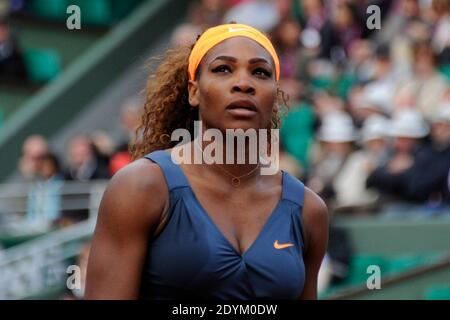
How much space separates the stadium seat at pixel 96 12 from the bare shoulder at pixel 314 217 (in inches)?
439

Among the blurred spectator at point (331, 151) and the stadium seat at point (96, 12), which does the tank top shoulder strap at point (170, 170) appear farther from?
the stadium seat at point (96, 12)

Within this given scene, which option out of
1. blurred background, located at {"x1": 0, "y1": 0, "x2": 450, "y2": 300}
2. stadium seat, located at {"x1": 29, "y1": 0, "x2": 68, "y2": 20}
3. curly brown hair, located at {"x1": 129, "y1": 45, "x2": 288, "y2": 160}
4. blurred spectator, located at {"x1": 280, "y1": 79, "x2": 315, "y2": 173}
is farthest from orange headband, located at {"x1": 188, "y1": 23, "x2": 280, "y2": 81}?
stadium seat, located at {"x1": 29, "y1": 0, "x2": 68, "y2": 20}

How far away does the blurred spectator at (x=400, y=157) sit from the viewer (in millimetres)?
9820

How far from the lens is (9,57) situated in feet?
46.5

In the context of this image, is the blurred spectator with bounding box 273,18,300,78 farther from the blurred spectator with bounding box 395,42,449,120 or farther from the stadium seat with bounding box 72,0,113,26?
the stadium seat with bounding box 72,0,113,26

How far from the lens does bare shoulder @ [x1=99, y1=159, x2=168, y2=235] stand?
3.80 meters

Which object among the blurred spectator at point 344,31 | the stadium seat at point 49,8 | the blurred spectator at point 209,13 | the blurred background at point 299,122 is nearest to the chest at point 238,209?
the blurred background at point 299,122

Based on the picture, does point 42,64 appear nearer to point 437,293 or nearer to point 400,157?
point 400,157

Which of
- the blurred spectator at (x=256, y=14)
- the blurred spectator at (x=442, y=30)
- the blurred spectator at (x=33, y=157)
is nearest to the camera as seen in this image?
the blurred spectator at (x=442, y=30)

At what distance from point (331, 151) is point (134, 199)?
275 inches

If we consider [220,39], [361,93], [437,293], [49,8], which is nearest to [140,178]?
[220,39]

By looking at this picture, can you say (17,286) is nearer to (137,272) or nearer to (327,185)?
(327,185)

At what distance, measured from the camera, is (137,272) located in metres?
3.83

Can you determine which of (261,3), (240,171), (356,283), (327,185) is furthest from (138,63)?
(240,171)
